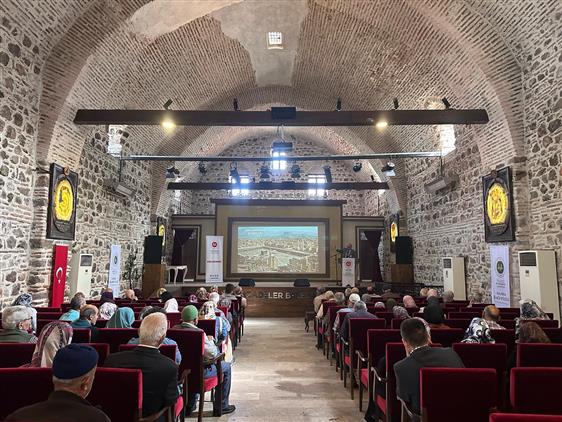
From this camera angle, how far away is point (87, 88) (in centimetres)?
693

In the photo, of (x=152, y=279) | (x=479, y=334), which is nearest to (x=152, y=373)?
Answer: (x=479, y=334)

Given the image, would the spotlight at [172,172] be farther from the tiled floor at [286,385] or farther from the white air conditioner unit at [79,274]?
the tiled floor at [286,385]

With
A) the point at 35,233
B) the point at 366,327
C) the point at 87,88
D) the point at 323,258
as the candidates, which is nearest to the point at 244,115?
the point at 87,88

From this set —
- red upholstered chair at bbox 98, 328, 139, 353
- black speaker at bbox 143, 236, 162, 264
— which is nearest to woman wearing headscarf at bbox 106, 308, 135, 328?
red upholstered chair at bbox 98, 328, 139, 353

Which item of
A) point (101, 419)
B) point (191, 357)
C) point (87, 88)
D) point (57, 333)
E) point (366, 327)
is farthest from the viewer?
point (87, 88)

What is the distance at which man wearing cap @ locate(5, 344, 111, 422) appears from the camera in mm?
1522

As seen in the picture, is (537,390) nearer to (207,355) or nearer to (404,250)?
(207,355)

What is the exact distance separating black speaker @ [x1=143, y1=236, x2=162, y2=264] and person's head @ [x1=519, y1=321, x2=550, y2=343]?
10239mm

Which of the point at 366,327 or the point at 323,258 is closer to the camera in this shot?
the point at 366,327

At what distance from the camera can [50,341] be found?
8.29 feet

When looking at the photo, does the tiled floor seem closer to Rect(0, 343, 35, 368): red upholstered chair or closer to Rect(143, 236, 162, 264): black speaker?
Rect(0, 343, 35, 368): red upholstered chair

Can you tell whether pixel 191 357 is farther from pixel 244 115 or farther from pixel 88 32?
pixel 88 32

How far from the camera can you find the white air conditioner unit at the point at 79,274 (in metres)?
7.16

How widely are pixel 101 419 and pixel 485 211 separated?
7576 millimetres
